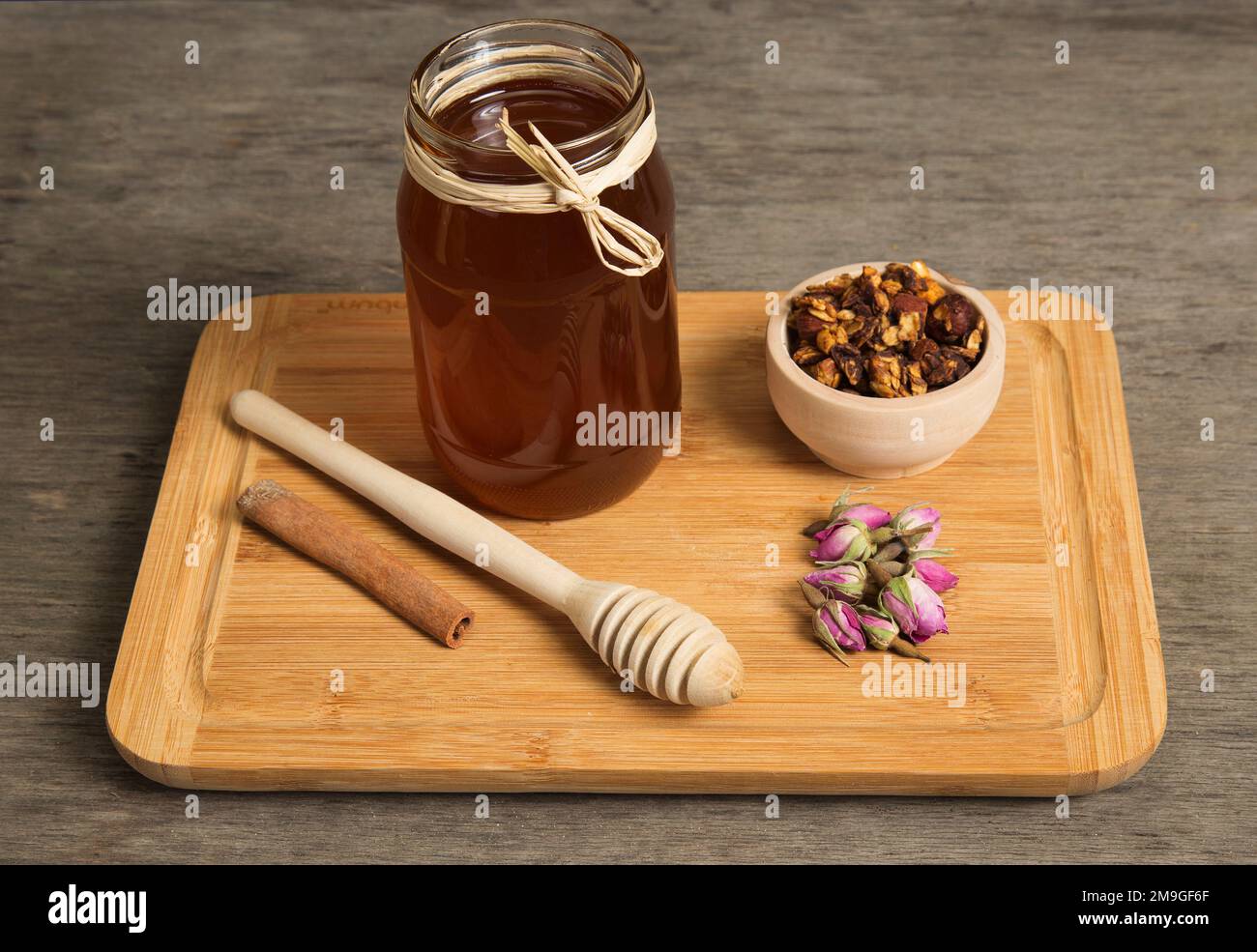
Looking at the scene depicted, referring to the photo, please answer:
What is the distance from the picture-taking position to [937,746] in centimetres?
135

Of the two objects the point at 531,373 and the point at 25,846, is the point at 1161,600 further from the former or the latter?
the point at 25,846

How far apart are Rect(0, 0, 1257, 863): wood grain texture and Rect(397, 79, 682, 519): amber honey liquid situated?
333 mm

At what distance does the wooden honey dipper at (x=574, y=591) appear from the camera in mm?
1354

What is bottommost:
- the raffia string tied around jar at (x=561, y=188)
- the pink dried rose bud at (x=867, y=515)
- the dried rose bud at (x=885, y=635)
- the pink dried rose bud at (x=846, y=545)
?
the dried rose bud at (x=885, y=635)

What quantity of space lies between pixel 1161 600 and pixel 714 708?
0.52 m

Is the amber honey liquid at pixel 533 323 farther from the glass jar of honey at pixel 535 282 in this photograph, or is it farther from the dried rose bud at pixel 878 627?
the dried rose bud at pixel 878 627

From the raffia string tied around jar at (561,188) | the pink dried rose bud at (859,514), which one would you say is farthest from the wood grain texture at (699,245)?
the raffia string tied around jar at (561,188)

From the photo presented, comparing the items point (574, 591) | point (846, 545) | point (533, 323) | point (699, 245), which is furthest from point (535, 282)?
point (699, 245)

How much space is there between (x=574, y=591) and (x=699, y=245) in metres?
0.82

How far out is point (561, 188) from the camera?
1.28 m

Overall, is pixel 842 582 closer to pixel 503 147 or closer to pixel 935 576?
pixel 935 576

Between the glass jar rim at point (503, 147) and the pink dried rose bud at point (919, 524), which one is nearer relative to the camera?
the glass jar rim at point (503, 147)

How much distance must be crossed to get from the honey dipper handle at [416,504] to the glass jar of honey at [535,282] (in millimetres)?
59

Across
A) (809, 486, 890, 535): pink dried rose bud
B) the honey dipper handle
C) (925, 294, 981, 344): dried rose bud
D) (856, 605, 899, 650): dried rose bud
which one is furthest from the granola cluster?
the honey dipper handle
